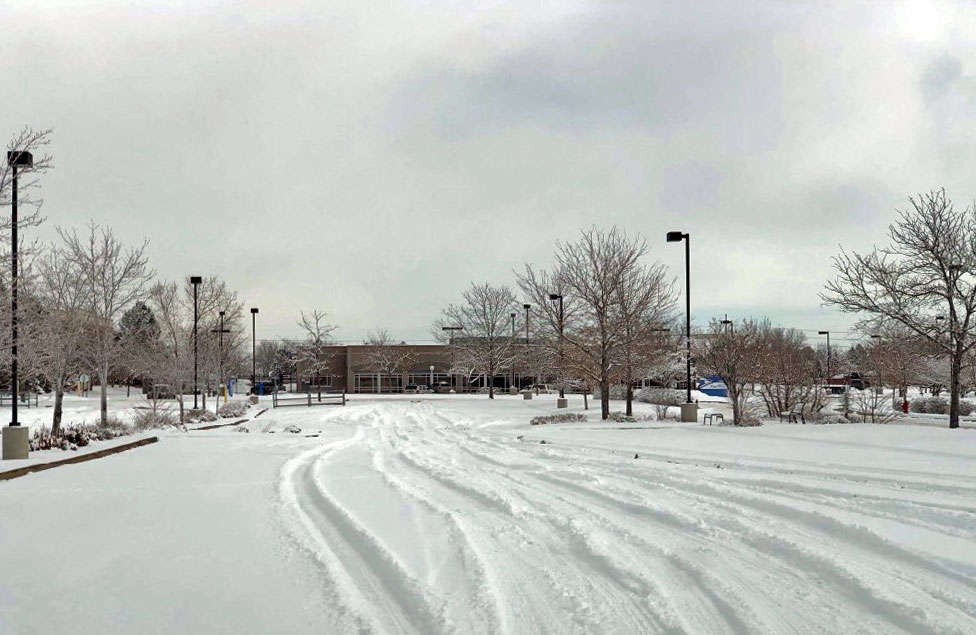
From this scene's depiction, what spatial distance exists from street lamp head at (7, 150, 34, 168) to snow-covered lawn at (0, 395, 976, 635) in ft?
20.1

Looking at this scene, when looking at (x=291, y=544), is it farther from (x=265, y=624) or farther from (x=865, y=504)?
(x=865, y=504)

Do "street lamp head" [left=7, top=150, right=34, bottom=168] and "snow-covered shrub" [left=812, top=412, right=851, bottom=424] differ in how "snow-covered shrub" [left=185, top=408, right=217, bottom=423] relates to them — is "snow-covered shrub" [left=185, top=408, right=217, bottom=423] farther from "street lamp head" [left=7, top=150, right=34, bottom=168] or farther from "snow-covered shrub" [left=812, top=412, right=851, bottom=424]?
"snow-covered shrub" [left=812, top=412, right=851, bottom=424]

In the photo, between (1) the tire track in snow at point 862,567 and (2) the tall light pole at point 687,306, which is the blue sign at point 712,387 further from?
(1) the tire track in snow at point 862,567

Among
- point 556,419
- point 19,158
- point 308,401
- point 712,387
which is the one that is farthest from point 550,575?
point 712,387

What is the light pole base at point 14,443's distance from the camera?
14156mm

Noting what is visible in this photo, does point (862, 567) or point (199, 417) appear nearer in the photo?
point (862, 567)

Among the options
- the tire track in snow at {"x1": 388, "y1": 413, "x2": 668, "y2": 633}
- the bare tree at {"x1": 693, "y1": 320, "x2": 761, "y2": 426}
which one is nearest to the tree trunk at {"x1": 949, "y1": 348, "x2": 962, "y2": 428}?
the bare tree at {"x1": 693, "y1": 320, "x2": 761, "y2": 426}

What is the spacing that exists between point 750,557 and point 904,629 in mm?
1693

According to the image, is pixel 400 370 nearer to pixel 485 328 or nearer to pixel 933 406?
pixel 485 328

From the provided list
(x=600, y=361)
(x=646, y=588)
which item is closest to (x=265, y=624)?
(x=646, y=588)

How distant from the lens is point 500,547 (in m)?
6.64

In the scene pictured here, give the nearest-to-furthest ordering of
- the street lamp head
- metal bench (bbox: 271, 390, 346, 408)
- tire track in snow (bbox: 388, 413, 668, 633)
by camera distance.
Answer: tire track in snow (bbox: 388, 413, 668, 633), the street lamp head, metal bench (bbox: 271, 390, 346, 408)

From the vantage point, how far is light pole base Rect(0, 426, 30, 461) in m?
14.2

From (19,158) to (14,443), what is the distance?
5420 mm
